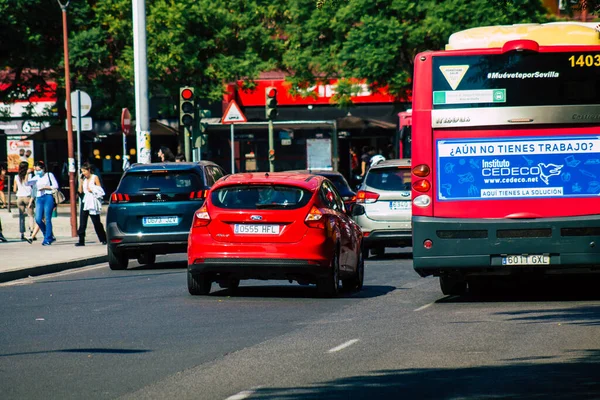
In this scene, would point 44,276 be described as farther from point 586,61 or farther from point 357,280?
point 586,61

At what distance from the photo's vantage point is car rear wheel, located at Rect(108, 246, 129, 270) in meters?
21.1

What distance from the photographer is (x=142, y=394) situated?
848cm

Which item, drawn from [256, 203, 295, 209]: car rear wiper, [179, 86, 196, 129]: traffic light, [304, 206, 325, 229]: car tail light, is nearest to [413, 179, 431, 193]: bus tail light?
[304, 206, 325, 229]: car tail light

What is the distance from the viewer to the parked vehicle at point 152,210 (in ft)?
68.5

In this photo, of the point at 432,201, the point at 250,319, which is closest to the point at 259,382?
the point at 250,319

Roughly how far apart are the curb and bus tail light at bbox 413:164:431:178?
7.25m

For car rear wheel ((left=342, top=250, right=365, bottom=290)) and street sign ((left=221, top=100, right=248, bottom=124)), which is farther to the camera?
street sign ((left=221, top=100, right=248, bottom=124))

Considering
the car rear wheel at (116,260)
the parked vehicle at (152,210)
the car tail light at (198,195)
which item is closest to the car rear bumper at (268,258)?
the parked vehicle at (152,210)

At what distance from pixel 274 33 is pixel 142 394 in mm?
43899

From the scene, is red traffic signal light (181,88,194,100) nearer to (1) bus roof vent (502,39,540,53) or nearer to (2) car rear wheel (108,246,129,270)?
(2) car rear wheel (108,246,129,270)

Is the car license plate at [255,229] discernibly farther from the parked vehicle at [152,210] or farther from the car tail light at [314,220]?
the parked vehicle at [152,210]

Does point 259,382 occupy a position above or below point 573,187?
below

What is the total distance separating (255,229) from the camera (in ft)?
50.3

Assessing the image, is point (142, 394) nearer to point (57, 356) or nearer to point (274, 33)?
point (57, 356)
